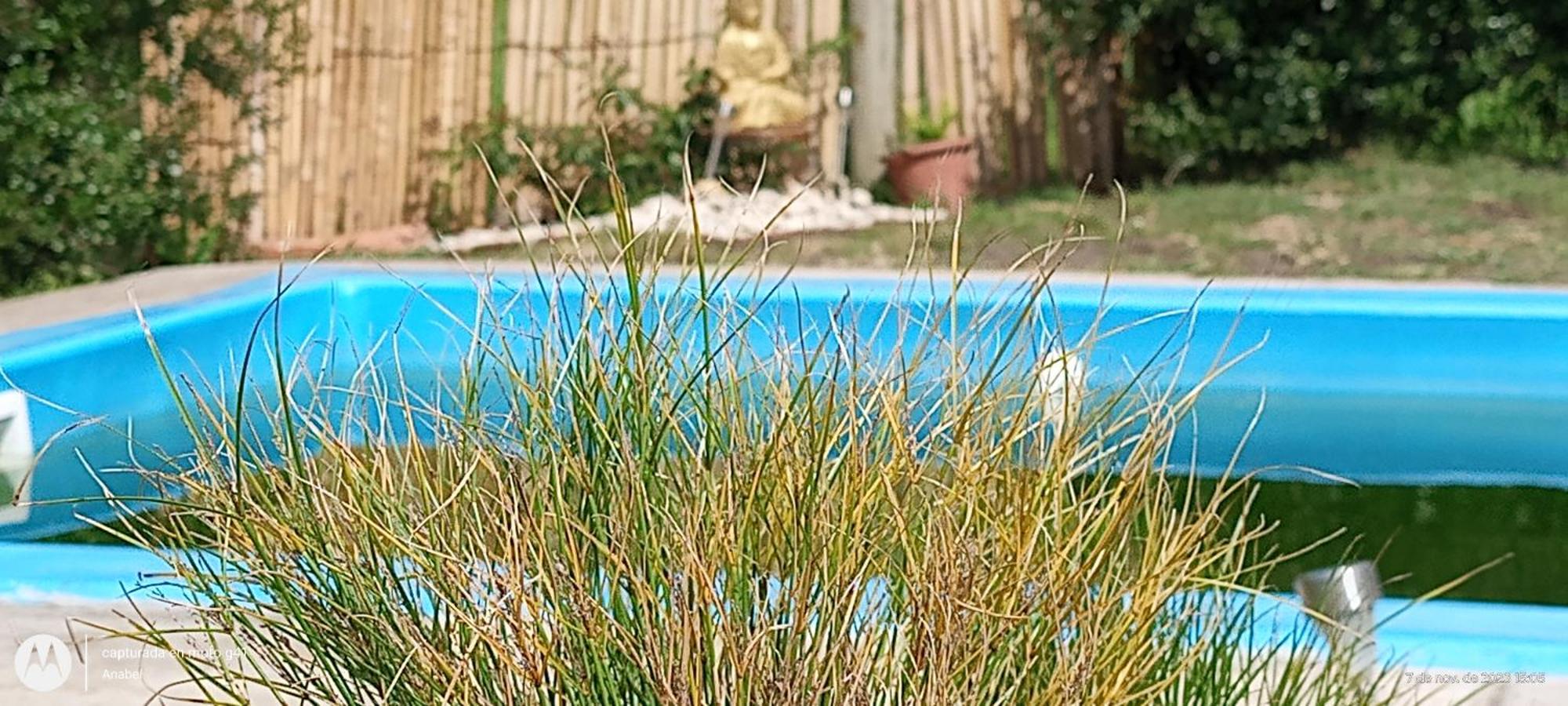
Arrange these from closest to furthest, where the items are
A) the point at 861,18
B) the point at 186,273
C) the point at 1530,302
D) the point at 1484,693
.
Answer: the point at 1484,693
the point at 1530,302
the point at 186,273
the point at 861,18

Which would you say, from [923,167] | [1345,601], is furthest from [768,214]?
[1345,601]

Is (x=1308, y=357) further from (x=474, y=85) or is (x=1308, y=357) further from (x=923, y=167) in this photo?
(x=474, y=85)

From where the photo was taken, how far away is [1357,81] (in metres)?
8.26

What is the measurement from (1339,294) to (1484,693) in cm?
292

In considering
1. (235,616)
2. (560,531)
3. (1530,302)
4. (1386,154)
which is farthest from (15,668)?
(1386,154)

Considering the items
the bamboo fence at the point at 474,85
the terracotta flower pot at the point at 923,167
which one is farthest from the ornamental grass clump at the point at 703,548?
the terracotta flower pot at the point at 923,167

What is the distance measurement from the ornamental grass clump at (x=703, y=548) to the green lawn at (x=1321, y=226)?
4.38 metres

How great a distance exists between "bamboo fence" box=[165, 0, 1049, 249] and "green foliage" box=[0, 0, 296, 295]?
0.20 meters

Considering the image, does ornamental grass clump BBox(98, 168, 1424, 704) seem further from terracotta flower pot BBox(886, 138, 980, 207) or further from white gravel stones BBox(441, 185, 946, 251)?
terracotta flower pot BBox(886, 138, 980, 207)

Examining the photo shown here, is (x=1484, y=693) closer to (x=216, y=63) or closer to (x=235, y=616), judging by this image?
(x=235, y=616)

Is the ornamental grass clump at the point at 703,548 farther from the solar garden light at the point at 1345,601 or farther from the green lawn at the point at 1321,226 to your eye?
the green lawn at the point at 1321,226

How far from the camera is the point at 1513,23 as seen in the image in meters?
7.91

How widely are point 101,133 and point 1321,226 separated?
427 centimetres

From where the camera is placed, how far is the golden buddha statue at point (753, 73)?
7.57 m
